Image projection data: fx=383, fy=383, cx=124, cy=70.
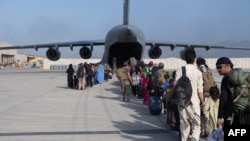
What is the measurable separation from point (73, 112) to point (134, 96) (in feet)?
17.2

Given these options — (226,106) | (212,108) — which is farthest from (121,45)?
(226,106)

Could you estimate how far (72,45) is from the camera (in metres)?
34.0

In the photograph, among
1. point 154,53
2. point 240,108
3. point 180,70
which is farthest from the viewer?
point 154,53

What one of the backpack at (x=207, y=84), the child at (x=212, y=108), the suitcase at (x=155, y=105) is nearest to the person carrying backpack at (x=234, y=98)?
the child at (x=212, y=108)

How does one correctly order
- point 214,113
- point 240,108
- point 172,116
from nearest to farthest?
point 240,108 → point 214,113 → point 172,116

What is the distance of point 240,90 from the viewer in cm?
481

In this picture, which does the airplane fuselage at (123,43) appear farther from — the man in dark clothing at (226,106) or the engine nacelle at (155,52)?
the man in dark clothing at (226,106)

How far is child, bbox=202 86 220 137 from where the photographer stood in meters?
7.36

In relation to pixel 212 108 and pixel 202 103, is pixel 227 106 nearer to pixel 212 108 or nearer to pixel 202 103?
pixel 202 103

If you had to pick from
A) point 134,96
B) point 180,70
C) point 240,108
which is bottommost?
point 134,96

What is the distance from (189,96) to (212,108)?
1.33 m

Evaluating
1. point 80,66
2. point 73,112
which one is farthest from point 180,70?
point 80,66

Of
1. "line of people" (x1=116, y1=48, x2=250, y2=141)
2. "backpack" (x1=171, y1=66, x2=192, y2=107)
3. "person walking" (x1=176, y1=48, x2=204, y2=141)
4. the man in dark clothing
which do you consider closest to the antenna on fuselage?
"line of people" (x1=116, y1=48, x2=250, y2=141)

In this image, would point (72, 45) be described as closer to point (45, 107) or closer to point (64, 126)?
point (45, 107)
